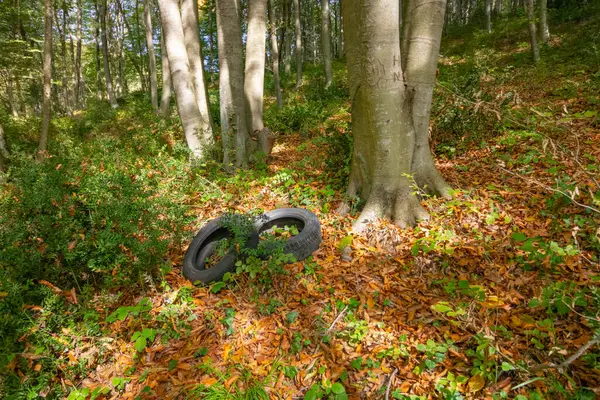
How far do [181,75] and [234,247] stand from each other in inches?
159

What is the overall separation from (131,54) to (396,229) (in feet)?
110

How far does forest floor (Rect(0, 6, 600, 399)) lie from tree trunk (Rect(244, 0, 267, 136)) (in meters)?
3.37

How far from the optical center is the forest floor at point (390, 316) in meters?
2.04

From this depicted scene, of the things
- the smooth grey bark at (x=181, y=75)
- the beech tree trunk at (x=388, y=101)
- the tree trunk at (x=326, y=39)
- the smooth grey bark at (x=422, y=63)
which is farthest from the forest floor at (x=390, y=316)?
the tree trunk at (x=326, y=39)

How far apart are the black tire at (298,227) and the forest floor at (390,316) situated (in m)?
0.14

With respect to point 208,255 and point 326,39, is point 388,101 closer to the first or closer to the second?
point 208,255

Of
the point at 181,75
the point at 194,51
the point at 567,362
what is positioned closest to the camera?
the point at 567,362

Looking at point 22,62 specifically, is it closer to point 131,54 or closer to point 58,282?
point 131,54

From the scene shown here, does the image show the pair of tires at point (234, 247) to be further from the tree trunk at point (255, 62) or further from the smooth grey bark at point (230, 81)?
the tree trunk at point (255, 62)

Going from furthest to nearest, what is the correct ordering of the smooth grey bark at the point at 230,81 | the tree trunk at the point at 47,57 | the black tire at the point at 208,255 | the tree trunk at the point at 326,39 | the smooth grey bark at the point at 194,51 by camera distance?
the tree trunk at the point at 326,39 < the tree trunk at the point at 47,57 < the smooth grey bark at the point at 194,51 < the smooth grey bark at the point at 230,81 < the black tire at the point at 208,255

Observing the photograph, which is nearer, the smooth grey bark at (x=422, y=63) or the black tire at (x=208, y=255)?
the black tire at (x=208, y=255)

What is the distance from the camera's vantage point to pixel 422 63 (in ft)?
12.1

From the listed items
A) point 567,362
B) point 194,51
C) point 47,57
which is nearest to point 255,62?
point 194,51

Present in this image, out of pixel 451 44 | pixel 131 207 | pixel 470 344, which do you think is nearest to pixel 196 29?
pixel 131 207
